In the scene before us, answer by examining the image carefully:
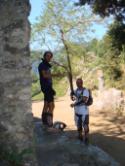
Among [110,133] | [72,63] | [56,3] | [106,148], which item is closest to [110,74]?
[72,63]

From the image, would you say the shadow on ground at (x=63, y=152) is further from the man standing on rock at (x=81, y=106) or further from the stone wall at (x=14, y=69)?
the stone wall at (x=14, y=69)

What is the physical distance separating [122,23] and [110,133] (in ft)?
12.4

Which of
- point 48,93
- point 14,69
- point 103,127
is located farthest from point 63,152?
point 103,127

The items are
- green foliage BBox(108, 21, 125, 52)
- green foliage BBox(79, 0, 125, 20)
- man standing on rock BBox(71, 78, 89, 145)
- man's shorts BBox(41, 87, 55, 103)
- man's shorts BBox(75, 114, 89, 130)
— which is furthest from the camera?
green foliage BBox(108, 21, 125, 52)

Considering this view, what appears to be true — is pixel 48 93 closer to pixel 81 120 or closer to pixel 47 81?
pixel 47 81

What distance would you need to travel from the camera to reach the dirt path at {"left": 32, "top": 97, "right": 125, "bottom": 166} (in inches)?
464

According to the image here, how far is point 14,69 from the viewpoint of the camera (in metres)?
6.00

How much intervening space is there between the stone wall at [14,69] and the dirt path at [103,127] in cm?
503

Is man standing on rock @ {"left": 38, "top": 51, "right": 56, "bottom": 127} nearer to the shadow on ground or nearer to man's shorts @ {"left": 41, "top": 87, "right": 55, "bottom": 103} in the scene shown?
man's shorts @ {"left": 41, "top": 87, "right": 55, "bottom": 103}

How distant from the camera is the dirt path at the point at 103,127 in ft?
38.7

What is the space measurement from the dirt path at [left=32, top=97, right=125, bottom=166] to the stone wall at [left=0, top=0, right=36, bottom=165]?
5029 millimetres

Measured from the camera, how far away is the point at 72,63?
19922mm

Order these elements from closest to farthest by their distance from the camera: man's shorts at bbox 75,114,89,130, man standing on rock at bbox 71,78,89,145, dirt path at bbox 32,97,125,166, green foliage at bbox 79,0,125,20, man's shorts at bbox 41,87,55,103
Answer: man's shorts at bbox 41,87,55,103 → man standing on rock at bbox 71,78,89,145 → man's shorts at bbox 75,114,89,130 → dirt path at bbox 32,97,125,166 → green foliage at bbox 79,0,125,20

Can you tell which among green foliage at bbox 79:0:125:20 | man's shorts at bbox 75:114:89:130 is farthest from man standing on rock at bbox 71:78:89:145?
green foliage at bbox 79:0:125:20
